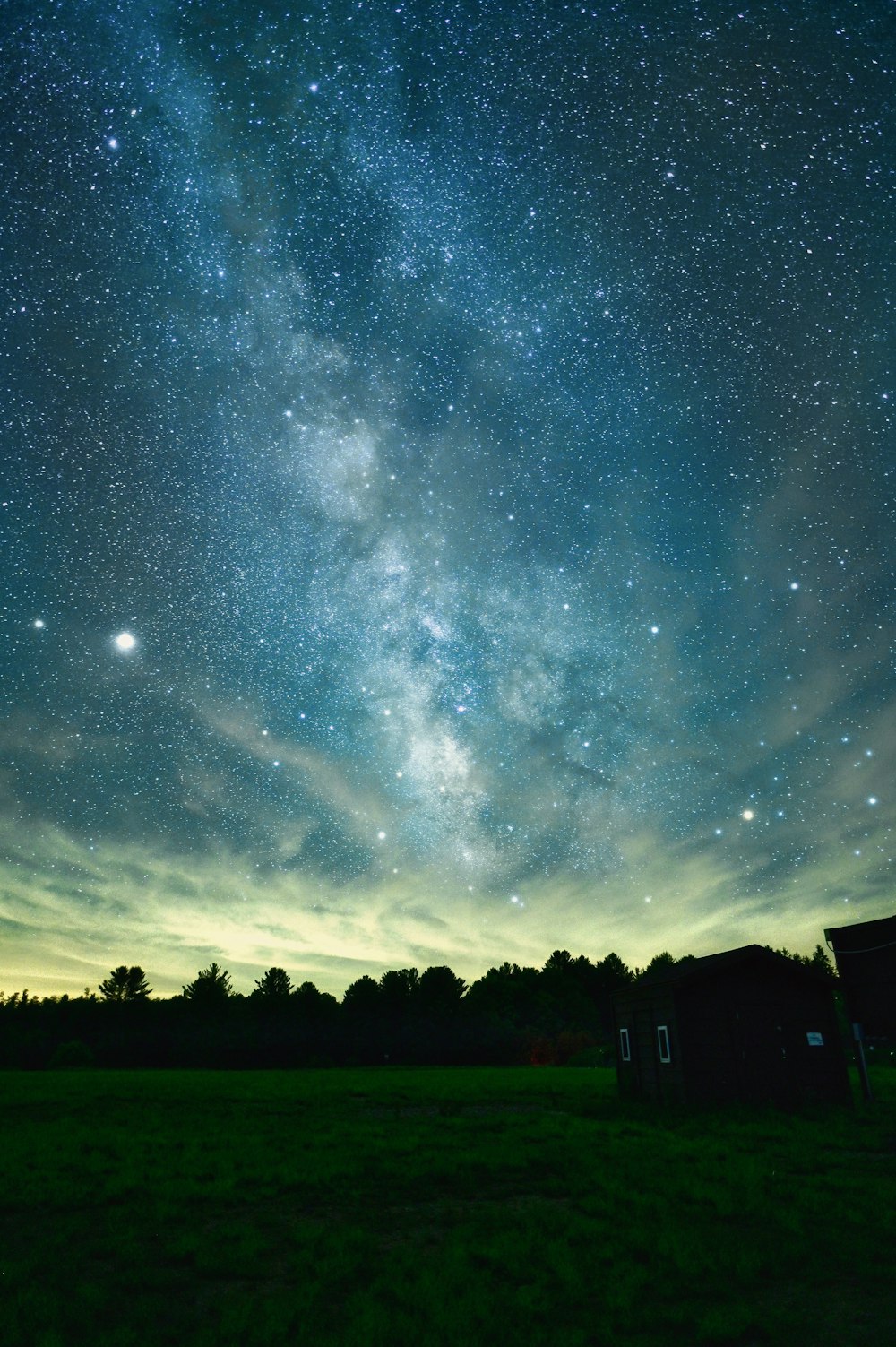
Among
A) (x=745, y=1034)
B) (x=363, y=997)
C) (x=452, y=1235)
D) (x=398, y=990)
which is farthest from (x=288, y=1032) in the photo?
(x=452, y=1235)

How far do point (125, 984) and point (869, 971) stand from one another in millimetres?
137247

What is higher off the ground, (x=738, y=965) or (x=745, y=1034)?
(x=738, y=965)

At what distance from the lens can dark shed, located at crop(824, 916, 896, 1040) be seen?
22281 mm

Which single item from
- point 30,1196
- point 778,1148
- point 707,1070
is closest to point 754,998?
point 707,1070

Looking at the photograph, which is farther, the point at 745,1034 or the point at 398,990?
the point at 398,990

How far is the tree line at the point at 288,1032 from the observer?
63250 millimetres

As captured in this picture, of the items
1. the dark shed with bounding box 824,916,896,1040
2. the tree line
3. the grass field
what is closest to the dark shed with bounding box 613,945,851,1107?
the dark shed with bounding box 824,916,896,1040

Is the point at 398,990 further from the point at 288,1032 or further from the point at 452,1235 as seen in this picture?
the point at 452,1235

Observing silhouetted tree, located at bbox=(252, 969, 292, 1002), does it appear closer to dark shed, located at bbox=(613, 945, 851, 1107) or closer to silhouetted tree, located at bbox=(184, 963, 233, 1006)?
silhouetted tree, located at bbox=(184, 963, 233, 1006)

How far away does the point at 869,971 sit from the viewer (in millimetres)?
22953

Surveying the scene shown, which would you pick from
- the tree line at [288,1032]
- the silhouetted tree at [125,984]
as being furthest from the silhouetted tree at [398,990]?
the silhouetted tree at [125,984]

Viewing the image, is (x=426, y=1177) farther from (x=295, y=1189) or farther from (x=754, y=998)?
(x=754, y=998)

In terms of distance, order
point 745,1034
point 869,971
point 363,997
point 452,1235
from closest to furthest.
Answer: point 452,1235 < point 869,971 < point 745,1034 < point 363,997

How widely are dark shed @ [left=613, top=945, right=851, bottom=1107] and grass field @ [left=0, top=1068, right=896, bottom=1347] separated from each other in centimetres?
412
